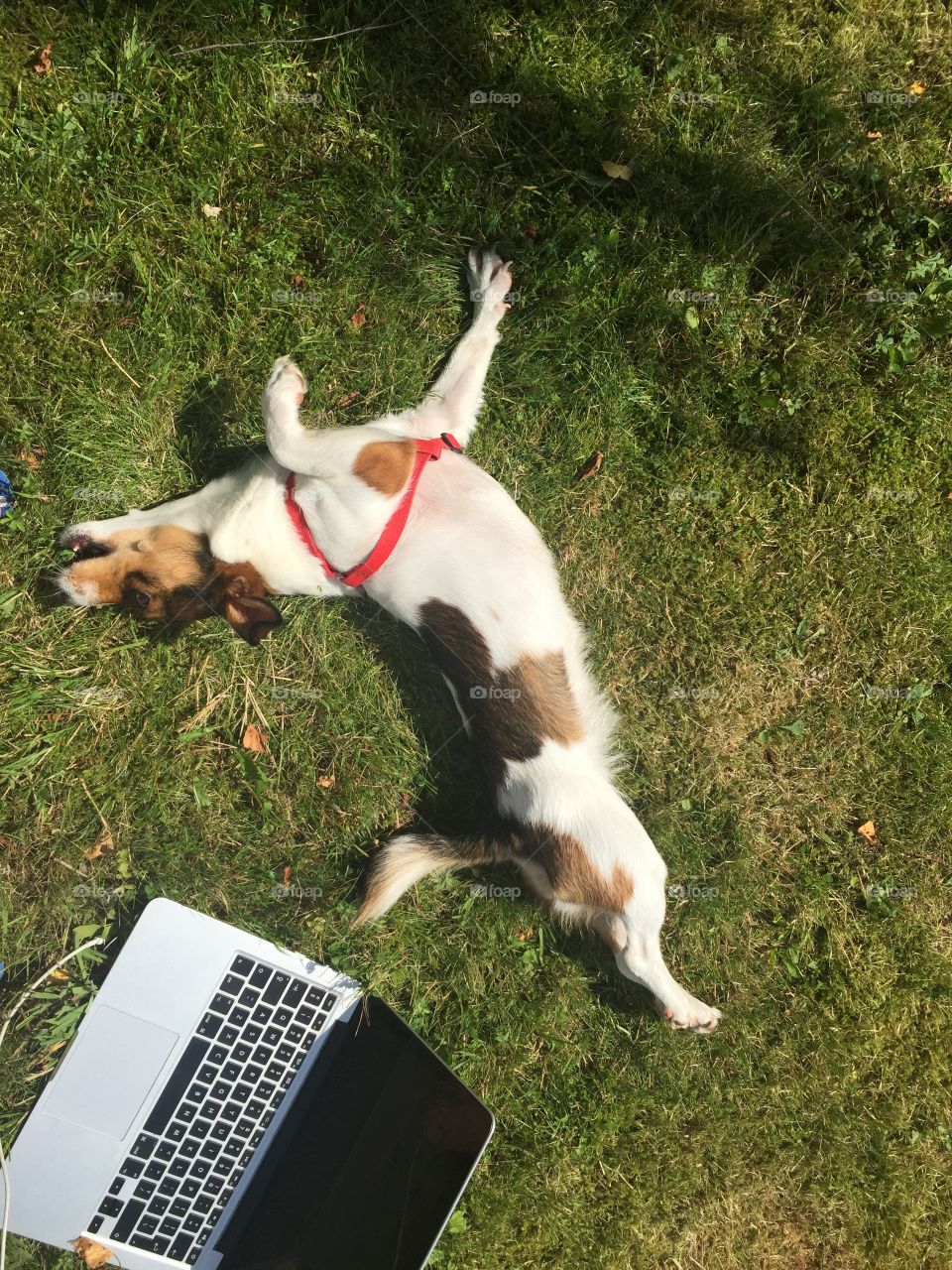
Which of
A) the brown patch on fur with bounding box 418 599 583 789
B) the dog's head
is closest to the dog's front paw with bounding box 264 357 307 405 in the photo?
the dog's head

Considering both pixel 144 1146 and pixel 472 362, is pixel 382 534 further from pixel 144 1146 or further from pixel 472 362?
pixel 144 1146

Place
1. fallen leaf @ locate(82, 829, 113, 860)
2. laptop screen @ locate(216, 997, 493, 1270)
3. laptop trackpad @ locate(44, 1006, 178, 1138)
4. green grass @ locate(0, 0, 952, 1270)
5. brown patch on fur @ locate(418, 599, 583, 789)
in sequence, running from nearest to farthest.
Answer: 1. laptop screen @ locate(216, 997, 493, 1270)
2. brown patch on fur @ locate(418, 599, 583, 789)
3. laptop trackpad @ locate(44, 1006, 178, 1138)
4. green grass @ locate(0, 0, 952, 1270)
5. fallen leaf @ locate(82, 829, 113, 860)

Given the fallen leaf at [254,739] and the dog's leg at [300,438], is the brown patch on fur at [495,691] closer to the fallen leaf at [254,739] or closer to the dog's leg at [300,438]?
the dog's leg at [300,438]

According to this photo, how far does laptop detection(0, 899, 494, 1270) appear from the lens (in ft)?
12.0

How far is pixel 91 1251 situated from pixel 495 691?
10.0ft

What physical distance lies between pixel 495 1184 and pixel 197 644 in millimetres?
3186

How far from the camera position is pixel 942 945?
175 inches

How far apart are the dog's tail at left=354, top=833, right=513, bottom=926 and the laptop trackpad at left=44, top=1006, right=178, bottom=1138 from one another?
1083 mm

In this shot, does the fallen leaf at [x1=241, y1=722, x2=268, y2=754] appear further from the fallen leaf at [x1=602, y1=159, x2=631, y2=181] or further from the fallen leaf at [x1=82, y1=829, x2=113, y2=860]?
the fallen leaf at [x1=602, y1=159, x2=631, y2=181]

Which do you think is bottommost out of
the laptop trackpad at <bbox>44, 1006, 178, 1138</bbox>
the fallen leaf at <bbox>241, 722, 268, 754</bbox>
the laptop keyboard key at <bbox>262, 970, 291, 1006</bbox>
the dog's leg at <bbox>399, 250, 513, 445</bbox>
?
the laptop trackpad at <bbox>44, 1006, 178, 1138</bbox>

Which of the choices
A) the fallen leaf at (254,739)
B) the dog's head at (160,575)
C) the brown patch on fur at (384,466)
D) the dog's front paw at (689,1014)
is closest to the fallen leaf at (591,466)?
the brown patch on fur at (384,466)

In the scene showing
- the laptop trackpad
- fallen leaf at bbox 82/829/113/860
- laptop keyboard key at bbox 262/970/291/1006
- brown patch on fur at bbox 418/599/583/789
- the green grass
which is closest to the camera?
brown patch on fur at bbox 418/599/583/789

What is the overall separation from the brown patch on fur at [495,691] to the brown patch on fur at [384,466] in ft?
1.83

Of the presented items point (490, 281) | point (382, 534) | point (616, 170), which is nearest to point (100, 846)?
point (382, 534)
